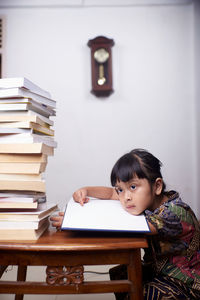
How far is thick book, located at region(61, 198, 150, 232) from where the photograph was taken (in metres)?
0.65

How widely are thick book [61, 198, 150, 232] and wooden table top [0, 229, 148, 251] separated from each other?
3 centimetres

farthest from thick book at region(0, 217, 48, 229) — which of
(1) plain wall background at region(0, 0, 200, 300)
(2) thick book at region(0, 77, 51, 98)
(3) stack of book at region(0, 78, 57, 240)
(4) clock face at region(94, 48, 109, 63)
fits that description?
(4) clock face at region(94, 48, 109, 63)

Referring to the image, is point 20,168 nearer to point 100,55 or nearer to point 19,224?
point 19,224

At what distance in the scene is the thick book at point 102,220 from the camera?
0.65 m

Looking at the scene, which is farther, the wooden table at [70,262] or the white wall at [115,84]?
the white wall at [115,84]

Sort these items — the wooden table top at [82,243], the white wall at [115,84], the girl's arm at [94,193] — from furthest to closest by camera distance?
the white wall at [115,84] → the girl's arm at [94,193] → the wooden table top at [82,243]

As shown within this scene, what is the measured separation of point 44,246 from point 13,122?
34 centimetres

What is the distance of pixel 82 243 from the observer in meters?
0.65

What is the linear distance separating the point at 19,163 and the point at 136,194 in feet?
1.23

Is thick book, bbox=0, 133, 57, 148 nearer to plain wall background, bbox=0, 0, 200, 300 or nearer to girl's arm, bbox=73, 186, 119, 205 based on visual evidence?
girl's arm, bbox=73, 186, 119, 205

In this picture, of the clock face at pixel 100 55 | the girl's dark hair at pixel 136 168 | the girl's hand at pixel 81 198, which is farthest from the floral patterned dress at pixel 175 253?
the clock face at pixel 100 55

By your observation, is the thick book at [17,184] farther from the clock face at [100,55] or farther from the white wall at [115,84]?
the clock face at [100,55]

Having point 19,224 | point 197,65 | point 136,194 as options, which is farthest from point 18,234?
point 197,65

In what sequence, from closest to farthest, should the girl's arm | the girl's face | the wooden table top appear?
the wooden table top → the girl's face → the girl's arm
